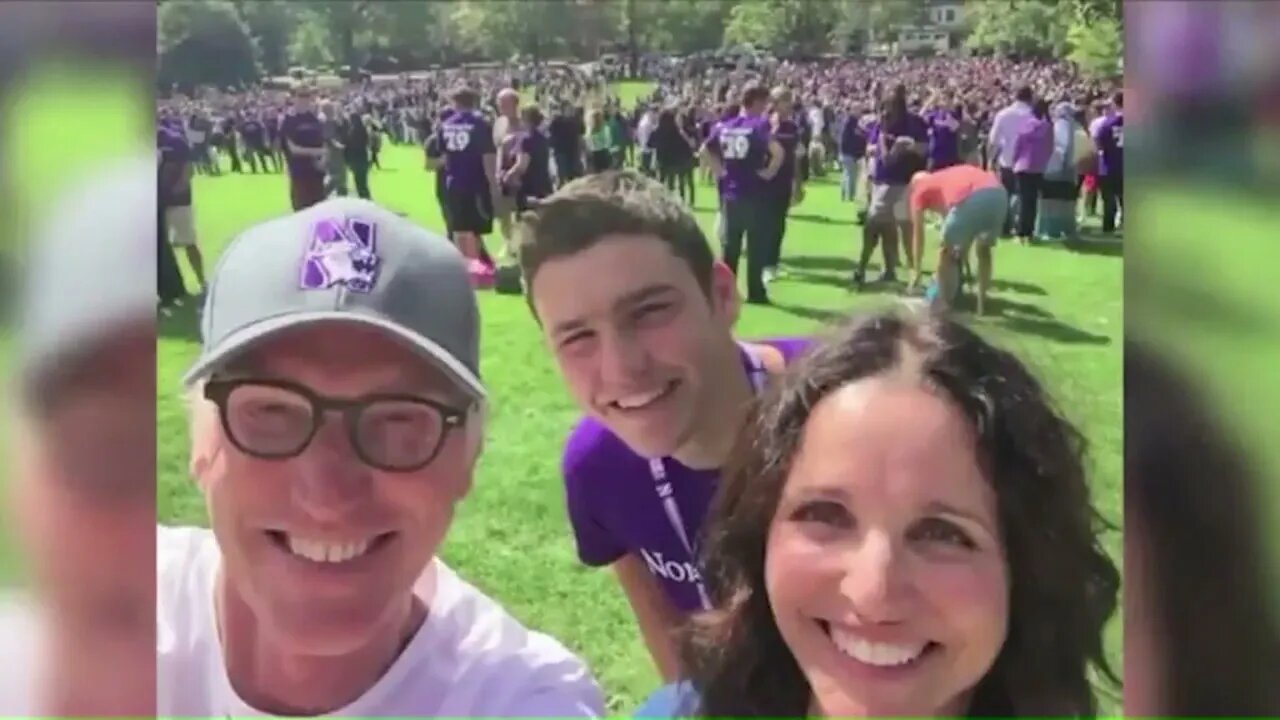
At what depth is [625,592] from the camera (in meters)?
1.51

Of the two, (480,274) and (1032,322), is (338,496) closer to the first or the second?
(480,274)

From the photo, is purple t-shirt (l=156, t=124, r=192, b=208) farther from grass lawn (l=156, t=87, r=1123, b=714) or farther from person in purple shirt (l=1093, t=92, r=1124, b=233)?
person in purple shirt (l=1093, t=92, r=1124, b=233)

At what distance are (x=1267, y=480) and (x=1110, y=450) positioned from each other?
Result: 153 millimetres

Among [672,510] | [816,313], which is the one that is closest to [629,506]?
[672,510]

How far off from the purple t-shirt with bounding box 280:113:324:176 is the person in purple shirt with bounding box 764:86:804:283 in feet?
1.40

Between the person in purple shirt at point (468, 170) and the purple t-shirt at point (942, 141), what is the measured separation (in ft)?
1.35

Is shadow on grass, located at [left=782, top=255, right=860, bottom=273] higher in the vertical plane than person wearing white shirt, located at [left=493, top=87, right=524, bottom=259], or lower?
lower

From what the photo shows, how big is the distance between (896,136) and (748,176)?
0.15 m

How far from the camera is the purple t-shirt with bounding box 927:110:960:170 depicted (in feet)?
Answer: 4.76

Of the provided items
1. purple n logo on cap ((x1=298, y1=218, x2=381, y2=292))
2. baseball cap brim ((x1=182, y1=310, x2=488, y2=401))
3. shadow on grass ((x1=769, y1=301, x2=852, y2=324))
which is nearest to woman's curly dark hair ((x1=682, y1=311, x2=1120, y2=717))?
shadow on grass ((x1=769, y1=301, x2=852, y2=324))

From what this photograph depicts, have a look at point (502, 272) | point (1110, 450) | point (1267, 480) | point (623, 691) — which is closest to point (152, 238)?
point (502, 272)

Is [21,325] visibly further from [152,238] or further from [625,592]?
[625,592]

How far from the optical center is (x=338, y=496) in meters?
1.40

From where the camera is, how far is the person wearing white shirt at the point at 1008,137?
145 cm
